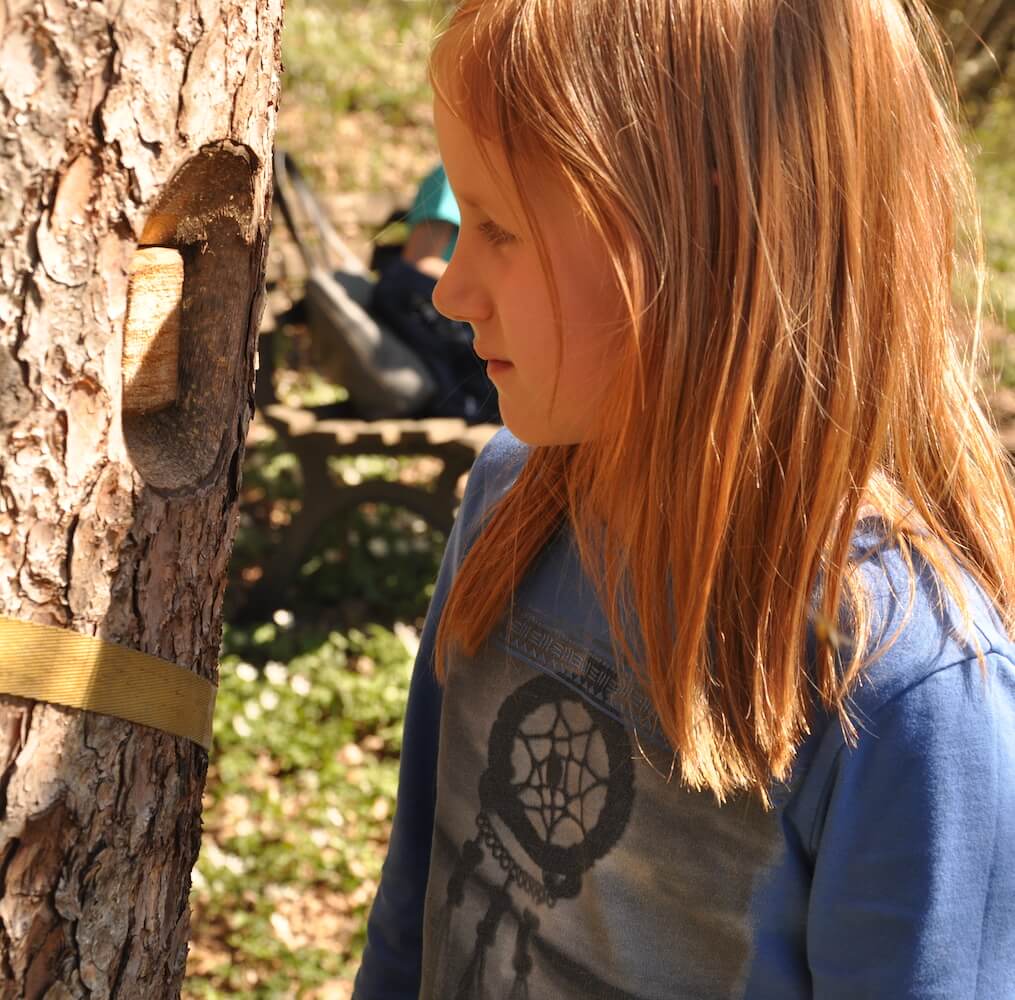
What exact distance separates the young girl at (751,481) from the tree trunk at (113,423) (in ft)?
0.84

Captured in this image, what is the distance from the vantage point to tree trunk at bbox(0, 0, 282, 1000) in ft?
3.27

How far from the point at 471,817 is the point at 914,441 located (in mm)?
676

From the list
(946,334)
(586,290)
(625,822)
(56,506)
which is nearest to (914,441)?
(946,334)

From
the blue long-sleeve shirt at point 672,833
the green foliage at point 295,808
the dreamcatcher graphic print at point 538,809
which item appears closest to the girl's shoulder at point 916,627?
the blue long-sleeve shirt at point 672,833

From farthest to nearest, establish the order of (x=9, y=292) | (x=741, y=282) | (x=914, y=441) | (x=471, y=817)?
1. (x=471, y=817)
2. (x=914, y=441)
3. (x=741, y=282)
4. (x=9, y=292)

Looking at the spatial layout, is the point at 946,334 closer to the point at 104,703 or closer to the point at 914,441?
the point at 914,441

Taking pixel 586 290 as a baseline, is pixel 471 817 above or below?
below

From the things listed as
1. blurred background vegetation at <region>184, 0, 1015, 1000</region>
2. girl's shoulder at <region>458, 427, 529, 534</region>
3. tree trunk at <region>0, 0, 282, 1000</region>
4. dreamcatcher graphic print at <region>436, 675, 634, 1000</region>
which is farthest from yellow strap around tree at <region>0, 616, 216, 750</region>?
blurred background vegetation at <region>184, 0, 1015, 1000</region>

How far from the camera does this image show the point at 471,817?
141 centimetres

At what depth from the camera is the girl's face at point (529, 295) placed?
115cm

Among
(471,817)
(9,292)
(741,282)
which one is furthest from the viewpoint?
(471,817)

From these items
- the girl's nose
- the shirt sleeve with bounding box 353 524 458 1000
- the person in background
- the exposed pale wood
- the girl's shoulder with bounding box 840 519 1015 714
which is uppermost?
the person in background

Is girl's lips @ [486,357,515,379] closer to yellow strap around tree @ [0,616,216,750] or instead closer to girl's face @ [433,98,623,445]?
girl's face @ [433,98,623,445]

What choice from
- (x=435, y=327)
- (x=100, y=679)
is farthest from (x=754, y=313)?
(x=435, y=327)
